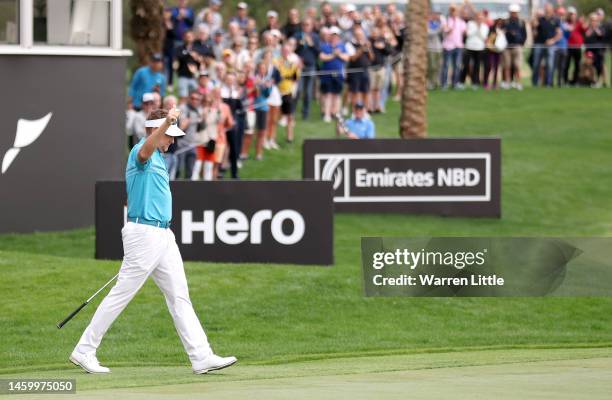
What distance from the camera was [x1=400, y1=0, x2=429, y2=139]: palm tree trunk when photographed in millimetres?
27844

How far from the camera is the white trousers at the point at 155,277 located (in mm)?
10516

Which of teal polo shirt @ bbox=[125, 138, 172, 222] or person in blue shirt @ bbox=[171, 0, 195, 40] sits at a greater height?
person in blue shirt @ bbox=[171, 0, 195, 40]

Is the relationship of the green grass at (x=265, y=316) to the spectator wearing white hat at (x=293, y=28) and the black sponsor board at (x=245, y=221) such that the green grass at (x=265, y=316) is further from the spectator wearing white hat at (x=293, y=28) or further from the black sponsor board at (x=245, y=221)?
the spectator wearing white hat at (x=293, y=28)

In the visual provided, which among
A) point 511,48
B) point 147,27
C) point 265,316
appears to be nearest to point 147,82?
point 147,27

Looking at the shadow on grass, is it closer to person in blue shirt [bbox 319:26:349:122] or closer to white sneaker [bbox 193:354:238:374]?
white sneaker [bbox 193:354:238:374]

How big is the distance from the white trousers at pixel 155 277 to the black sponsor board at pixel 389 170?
13741 millimetres

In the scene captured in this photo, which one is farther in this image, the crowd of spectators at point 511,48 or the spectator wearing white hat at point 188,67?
the crowd of spectators at point 511,48

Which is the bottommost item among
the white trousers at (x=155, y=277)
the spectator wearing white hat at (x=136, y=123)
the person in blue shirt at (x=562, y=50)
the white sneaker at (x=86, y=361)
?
the white sneaker at (x=86, y=361)

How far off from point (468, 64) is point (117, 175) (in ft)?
57.5

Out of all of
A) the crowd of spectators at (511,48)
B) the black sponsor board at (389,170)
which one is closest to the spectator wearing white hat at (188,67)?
the black sponsor board at (389,170)

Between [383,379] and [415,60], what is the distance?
18.2 metres

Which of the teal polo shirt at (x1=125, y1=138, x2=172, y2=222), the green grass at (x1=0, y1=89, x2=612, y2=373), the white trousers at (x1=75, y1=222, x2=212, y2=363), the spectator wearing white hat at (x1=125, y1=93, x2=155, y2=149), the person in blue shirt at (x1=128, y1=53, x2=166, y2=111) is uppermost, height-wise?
the person in blue shirt at (x1=128, y1=53, x2=166, y2=111)

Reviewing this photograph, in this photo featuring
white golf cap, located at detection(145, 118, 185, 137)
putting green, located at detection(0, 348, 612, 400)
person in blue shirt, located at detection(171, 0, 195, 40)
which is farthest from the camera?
person in blue shirt, located at detection(171, 0, 195, 40)

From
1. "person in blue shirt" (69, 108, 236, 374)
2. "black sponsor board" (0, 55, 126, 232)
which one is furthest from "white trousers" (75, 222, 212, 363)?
"black sponsor board" (0, 55, 126, 232)
